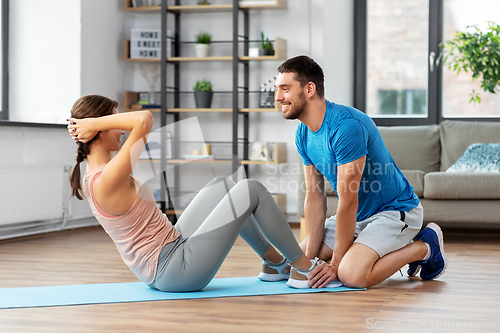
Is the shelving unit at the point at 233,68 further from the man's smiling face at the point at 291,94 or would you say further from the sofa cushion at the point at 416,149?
the man's smiling face at the point at 291,94

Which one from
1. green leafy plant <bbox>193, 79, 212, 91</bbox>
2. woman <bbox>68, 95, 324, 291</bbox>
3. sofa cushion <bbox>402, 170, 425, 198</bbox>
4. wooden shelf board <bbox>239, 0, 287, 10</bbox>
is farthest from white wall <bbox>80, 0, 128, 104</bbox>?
woman <bbox>68, 95, 324, 291</bbox>

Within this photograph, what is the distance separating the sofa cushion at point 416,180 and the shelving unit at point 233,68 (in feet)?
4.01

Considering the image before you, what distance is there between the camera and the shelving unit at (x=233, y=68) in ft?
15.5

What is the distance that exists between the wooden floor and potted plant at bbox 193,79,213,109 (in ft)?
7.67

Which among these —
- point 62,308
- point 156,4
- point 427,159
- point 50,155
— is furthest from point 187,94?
point 62,308

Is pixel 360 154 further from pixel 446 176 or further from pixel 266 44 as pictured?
pixel 266 44

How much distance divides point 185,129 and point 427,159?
2.01 metres

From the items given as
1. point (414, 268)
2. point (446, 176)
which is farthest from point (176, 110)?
point (414, 268)

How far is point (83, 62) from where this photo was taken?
4.51m

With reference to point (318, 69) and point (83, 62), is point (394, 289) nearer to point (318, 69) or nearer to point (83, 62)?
point (318, 69)

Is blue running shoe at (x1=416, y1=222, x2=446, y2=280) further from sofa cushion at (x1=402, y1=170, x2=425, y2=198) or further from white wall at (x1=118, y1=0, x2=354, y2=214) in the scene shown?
white wall at (x1=118, y1=0, x2=354, y2=214)

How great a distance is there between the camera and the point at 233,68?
474 cm

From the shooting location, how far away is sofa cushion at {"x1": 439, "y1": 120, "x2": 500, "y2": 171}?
14.1 ft

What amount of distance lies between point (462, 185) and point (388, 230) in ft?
5.17
